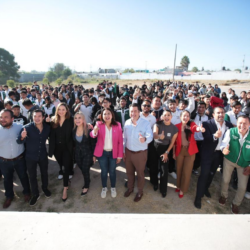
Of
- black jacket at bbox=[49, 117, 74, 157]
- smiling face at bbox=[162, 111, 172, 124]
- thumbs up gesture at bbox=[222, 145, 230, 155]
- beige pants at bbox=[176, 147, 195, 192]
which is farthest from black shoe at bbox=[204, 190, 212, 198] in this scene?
black jacket at bbox=[49, 117, 74, 157]

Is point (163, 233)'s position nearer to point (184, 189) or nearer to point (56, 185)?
point (184, 189)

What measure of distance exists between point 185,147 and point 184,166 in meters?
0.41

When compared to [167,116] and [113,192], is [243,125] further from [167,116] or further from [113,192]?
[113,192]

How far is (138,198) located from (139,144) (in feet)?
3.84

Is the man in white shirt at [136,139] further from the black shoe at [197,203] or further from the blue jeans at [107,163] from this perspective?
the black shoe at [197,203]

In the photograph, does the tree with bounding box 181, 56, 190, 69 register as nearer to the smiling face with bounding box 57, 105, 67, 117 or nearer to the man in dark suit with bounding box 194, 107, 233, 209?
the man in dark suit with bounding box 194, 107, 233, 209

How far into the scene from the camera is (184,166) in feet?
10.2

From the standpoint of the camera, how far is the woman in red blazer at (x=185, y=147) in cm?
297

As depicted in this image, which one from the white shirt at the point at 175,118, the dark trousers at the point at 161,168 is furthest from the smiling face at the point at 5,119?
the white shirt at the point at 175,118

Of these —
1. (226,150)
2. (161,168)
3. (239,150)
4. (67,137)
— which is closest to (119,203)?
(161,168)

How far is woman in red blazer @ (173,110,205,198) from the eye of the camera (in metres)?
2.97

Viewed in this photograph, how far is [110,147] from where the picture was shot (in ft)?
9.89

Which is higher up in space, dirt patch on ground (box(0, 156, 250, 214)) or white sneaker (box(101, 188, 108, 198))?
white sneaker (box(101, 188, 108, 198))

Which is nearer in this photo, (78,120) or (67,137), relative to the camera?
(78,120)
